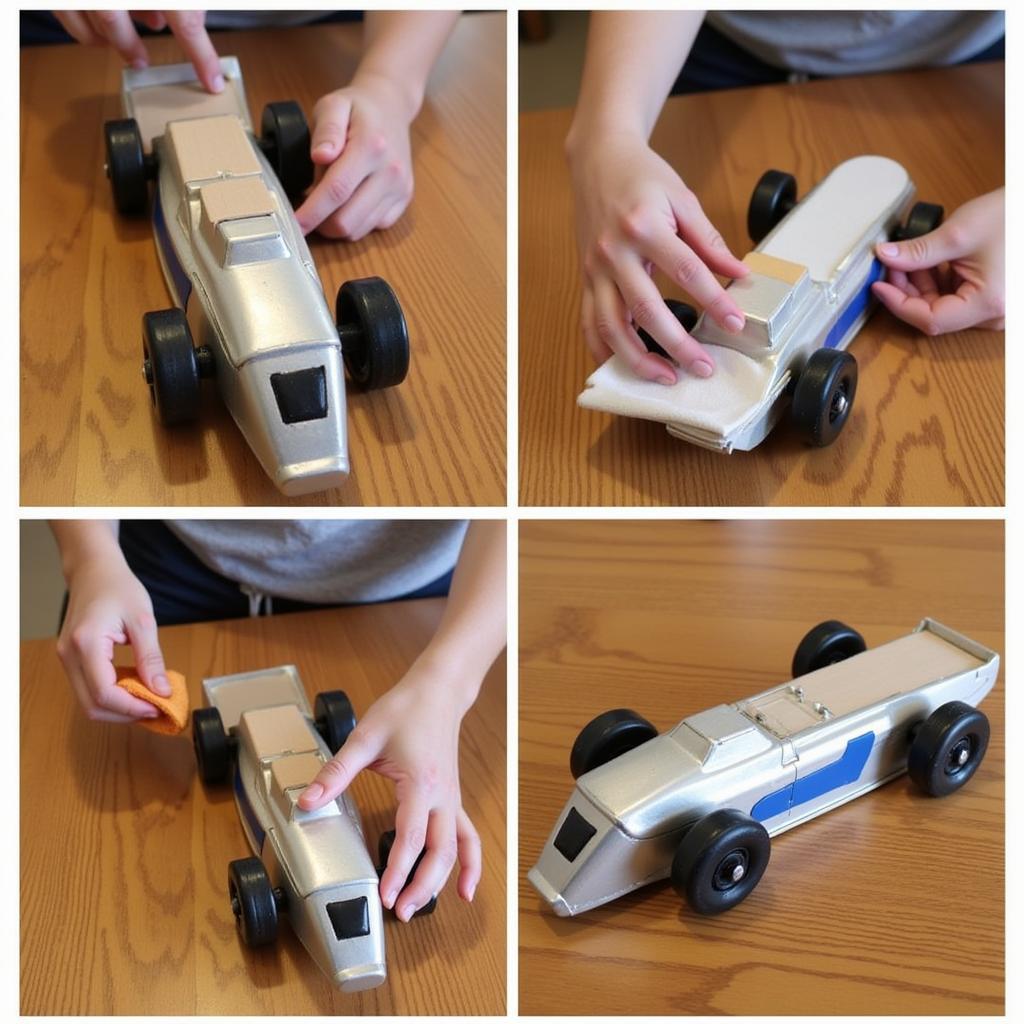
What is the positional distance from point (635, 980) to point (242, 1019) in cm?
29

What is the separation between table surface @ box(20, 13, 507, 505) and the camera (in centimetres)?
97

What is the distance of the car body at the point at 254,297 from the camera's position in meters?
0.92

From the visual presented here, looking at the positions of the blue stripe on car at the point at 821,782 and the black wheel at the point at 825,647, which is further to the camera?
the black wheel at the point at 825,647

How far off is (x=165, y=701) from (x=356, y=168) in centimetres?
55

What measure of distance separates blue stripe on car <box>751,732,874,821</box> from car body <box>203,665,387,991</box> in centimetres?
33

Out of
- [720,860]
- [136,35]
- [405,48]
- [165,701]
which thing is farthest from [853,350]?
[136,35]

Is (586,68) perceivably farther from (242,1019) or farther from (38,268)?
(242,1019)

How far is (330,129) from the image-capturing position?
3.92 feet

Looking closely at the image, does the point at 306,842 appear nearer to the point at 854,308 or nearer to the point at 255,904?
the point at 255,904

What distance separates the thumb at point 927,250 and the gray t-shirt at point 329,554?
1.74 feet

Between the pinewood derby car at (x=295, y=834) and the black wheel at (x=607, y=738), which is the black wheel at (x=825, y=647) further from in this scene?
the pinewood derby car at (x=295, y=834)

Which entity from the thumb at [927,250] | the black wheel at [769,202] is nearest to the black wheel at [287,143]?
the black wheel at [769,202]

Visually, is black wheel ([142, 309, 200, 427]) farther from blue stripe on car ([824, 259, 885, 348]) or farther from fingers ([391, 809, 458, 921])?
blue stripe on car ([824, 259, 885, 348])

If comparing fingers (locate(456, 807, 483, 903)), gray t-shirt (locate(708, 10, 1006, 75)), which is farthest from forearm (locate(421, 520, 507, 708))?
gray t-shirt (locate(708, 10, 1006, 75))
